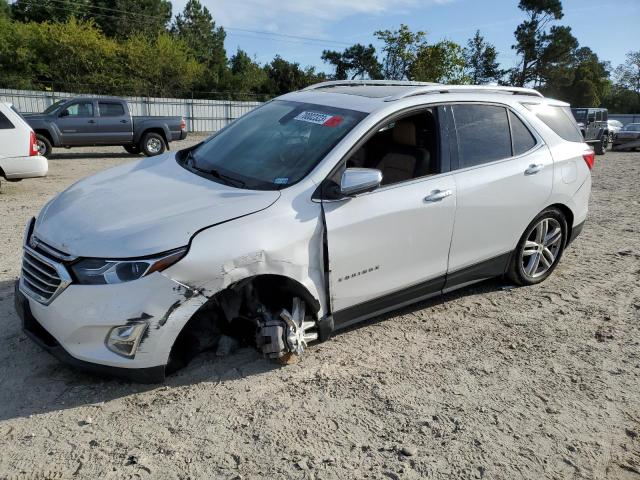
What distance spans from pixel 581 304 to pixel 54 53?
38597 millimetres

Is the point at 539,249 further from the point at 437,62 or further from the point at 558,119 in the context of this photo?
the point at 437,62

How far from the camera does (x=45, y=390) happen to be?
3133 mm

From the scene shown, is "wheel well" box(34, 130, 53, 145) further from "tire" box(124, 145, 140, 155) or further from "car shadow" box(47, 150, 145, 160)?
"tire" box(124, 145, 140, 155)

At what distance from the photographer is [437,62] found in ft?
105

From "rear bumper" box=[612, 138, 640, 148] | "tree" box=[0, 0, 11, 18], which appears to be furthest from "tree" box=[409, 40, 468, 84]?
"tree" box=[0, 0, 11, 18]

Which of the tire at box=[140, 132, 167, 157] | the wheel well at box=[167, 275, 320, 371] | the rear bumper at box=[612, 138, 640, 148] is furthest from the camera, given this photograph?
the rear bumper at box=[612, 138, 640, 148]

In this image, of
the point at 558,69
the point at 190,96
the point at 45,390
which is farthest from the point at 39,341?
the point at 558,69

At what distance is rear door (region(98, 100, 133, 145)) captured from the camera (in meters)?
16.1

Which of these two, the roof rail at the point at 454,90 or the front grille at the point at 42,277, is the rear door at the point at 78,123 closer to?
the front grille at the point at 42,277

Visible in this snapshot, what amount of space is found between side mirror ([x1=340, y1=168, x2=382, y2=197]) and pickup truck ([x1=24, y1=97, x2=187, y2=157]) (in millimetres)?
14121

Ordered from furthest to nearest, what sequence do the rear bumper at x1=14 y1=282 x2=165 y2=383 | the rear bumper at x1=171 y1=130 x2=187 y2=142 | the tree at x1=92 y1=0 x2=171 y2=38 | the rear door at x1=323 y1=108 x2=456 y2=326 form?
the tree at x1=92 y1=0 x2=171 y2=38 < the rear bumper at x1=171 y1=130 x2=187 y2=142 < the rear door at x1=323 y1=108 x2=456 y2=326 < the rear bumper at x1=14 y1=282 x2=165 y2=383

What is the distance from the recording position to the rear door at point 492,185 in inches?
161

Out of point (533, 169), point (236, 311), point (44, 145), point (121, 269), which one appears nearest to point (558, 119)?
point (533, 169)

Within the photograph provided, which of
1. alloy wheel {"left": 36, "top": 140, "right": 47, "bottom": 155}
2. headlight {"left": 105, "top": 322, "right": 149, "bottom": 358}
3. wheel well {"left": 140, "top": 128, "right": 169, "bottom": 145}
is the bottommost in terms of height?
headlight {"left": 105, "top": 322, "right": 149, "bottom": 358}
